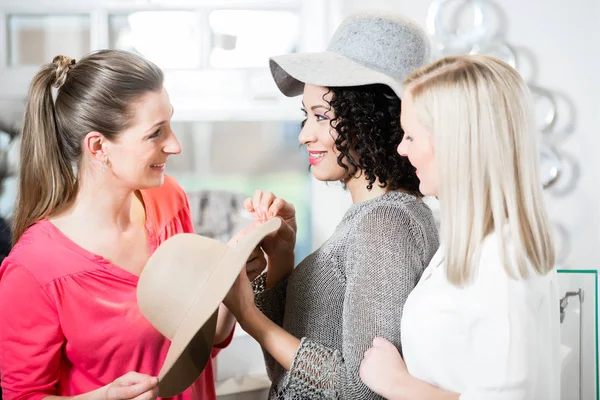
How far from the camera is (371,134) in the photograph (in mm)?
1390

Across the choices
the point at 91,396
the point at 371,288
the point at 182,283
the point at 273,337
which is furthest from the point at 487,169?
the point at 91,396

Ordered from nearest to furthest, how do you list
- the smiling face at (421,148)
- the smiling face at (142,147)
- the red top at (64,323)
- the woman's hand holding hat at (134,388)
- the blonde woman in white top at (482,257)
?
1. the blonde woman in white top at (482,257)
2. the smiling face at (421,148)
3. the woman's hand holding hat at (134,388)
4. the red top at (64,323)
5. the smiling face at (142,147)

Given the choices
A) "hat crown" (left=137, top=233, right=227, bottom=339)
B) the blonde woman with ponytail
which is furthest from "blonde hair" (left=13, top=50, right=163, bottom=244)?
"hat crown" (left=137, top=233, right=227, bottom=339)

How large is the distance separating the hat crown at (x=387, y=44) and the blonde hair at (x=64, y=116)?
486 mm

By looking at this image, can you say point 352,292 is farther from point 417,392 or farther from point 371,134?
point 371,134

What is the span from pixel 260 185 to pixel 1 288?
173 centimetres

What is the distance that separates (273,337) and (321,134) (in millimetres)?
428

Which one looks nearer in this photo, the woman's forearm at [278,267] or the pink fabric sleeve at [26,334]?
the pink fabric sleeve at [26,334]

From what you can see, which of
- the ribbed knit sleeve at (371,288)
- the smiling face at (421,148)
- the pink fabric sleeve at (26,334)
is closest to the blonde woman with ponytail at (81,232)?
the pink fabric sleeve at (26,334)

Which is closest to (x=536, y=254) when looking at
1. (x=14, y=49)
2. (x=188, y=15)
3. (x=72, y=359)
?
(x=72, y=359)

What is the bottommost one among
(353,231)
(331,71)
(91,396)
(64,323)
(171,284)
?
(91,396)

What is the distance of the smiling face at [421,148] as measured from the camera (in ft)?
3.83

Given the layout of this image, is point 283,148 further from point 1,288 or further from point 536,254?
point 536,254

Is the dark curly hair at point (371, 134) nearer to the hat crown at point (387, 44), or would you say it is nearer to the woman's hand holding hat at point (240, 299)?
the hat crown at point (387, 44)
